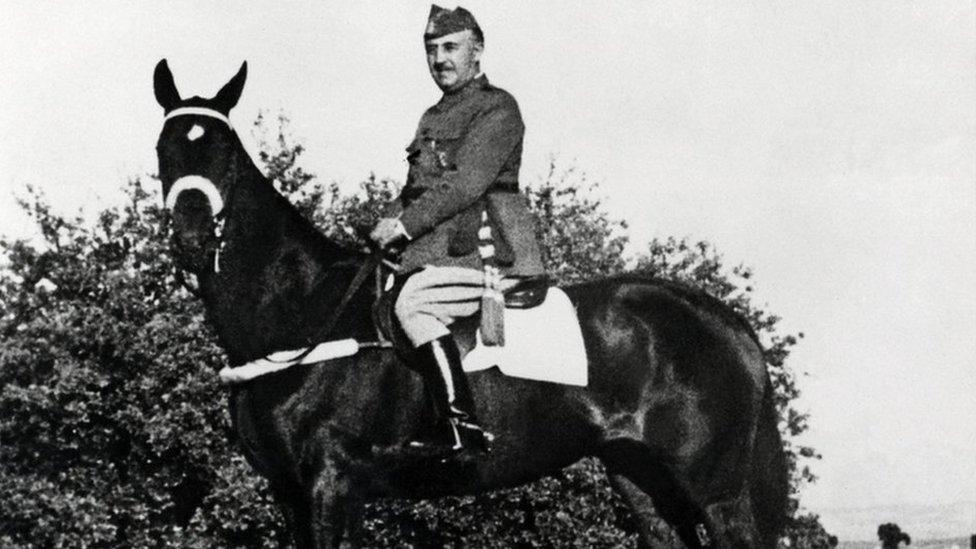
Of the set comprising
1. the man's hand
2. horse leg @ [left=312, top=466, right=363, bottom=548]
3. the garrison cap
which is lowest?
horse leg @ [left=312, top=466, right=363, bottom=548]

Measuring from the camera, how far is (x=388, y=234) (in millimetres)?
6758

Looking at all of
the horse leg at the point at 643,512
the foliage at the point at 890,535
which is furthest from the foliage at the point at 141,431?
the horse leg at the point at 643,512

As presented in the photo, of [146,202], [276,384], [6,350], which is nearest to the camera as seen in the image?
[276,384]

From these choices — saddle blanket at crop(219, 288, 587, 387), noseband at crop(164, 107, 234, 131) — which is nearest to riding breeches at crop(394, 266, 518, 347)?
saddle blanket at crop(219, 288, 587, 387)

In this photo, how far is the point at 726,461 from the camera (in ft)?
23.0

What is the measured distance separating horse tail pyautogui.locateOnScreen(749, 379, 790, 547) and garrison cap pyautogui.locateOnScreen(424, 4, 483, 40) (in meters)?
2.93

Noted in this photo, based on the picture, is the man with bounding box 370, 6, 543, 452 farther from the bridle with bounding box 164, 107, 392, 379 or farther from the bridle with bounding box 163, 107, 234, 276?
the bridle with bounding box 163, 107, 234, 276

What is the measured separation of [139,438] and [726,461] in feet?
76.6

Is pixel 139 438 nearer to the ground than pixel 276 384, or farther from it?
farther from it

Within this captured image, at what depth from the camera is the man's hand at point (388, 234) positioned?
22.1ft

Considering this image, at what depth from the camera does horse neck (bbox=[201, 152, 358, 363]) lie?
6.55 m

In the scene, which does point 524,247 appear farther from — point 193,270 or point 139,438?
point 139,438

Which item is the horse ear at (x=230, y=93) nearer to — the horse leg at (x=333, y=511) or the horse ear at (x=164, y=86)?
the horse ear at (x=164, y=86)

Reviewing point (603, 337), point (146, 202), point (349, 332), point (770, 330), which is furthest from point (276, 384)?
point (770, 330)
